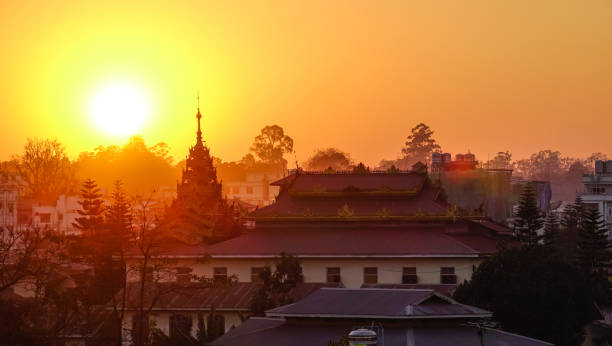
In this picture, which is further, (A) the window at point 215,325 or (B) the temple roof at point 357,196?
(B) the temple roof at point 357,196

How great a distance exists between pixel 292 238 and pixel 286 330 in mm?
25980

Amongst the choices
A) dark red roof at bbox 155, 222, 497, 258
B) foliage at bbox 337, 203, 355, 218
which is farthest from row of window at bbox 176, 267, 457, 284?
foliage at bbox 337, 203, 355, 218

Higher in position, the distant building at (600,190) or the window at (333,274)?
the distant building at (600,190)

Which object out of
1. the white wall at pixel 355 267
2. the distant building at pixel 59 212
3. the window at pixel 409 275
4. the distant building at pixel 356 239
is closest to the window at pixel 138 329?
the distant building at pixel 356 239

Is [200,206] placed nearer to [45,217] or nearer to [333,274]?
[333,274]

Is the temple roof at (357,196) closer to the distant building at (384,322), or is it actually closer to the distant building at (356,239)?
the distant building at (356,239)

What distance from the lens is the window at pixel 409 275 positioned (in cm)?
7369

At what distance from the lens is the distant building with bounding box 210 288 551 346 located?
159 ft

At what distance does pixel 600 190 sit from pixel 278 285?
109m

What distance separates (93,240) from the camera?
202ft

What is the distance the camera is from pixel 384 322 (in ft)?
162

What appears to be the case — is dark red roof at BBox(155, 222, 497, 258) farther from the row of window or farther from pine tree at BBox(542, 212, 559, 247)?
pine tree at BBox(542, 212, 559, 247)

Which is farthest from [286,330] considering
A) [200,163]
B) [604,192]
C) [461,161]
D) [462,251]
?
[604,192]

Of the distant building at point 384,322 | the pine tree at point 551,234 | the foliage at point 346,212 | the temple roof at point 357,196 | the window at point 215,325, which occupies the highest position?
the temple roof at point 357,196
